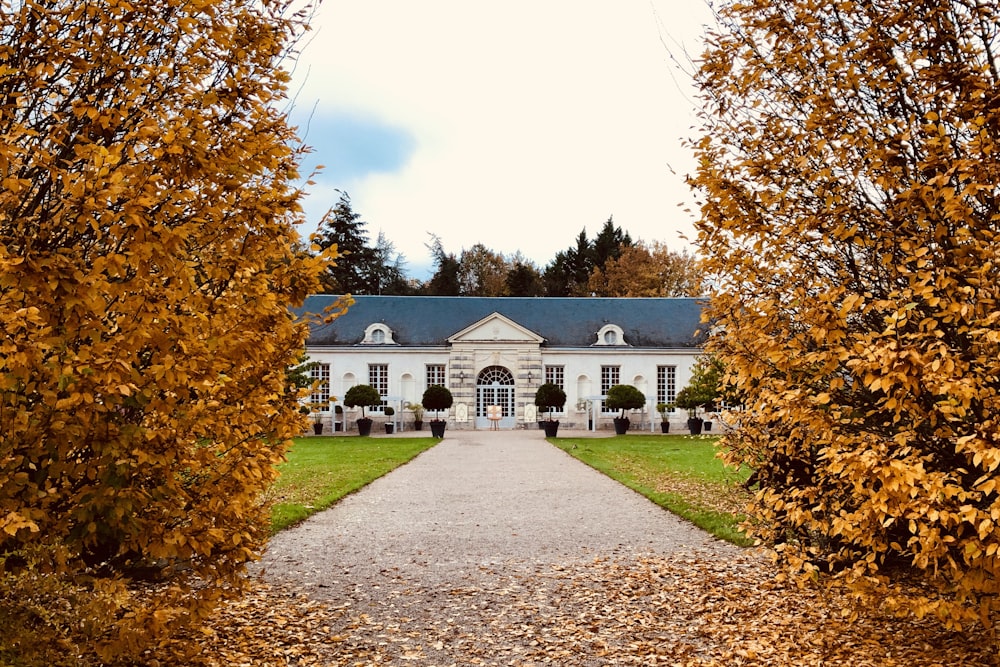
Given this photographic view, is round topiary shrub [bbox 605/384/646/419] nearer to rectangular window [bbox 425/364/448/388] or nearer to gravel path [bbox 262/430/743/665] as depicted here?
rectangular window [bbox 425/364/448/388]

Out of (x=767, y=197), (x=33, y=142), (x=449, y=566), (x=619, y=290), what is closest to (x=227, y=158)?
(x=33, y=142)

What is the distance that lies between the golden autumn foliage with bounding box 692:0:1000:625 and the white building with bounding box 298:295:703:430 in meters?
28.0

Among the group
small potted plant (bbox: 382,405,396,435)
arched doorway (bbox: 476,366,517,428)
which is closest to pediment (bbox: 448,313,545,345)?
arched doorway (bbox: 476,366,517,428)

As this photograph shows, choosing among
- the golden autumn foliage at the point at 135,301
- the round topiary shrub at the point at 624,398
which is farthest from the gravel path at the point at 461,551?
the round topiary shrub at the point at 624,398

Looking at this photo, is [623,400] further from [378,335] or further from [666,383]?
[378,335]

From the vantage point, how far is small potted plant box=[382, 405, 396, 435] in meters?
29.9

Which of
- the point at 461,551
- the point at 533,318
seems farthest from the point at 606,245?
the point at 461,551

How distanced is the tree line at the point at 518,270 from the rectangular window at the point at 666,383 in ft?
45.8

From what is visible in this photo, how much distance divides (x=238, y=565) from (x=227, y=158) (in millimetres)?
2081

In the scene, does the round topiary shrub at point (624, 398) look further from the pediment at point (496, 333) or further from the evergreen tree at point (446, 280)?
the evergreen tree at point (446, 280)

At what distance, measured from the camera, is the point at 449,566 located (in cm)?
738

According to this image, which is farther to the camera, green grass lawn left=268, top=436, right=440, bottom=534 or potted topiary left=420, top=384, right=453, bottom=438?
potted topiary left=420, top=384, right=453, bottom=438

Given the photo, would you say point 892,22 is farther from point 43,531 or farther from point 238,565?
point 43,531

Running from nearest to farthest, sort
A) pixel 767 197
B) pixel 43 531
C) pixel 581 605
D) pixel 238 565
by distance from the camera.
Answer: pixel 43 531 → pixel 238 565 → pixel 767 197 → pixel 581 605
